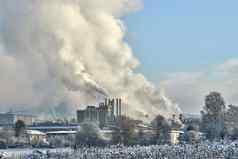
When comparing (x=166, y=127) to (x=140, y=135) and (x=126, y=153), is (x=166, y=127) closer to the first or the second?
(x=140, y=135)

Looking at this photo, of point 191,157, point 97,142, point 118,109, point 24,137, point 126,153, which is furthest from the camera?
point 118,109

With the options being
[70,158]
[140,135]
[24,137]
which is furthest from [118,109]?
[70,158]

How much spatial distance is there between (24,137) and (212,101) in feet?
140

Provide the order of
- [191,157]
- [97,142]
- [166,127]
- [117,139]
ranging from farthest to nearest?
[166,127], [117,139], [97,142], [191,157]

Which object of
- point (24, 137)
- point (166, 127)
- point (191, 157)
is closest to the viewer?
point (191, 157)

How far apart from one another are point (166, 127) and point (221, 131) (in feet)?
45.3

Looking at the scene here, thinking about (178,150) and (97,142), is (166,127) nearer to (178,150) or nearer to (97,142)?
(97,142)

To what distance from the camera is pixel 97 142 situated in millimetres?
110750

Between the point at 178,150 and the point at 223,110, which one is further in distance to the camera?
the point at 223,110

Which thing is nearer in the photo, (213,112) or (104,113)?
(213,112)

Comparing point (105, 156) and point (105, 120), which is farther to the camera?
point (105, 120)

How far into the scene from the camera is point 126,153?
59469mm

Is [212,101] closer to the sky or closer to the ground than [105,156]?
closer to the sky

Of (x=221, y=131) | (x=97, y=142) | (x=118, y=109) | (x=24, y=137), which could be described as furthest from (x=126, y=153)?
(x=118, y=109)
